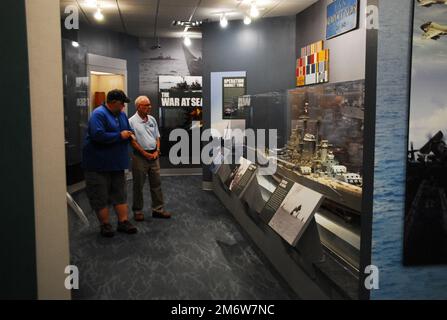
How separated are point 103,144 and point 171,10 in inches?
133

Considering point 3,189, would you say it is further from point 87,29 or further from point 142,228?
point 87,29

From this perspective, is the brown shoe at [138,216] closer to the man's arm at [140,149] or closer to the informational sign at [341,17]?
the man's arm at [140,149]

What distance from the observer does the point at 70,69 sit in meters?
7.38

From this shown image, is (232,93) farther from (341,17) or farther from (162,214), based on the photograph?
(162,214)

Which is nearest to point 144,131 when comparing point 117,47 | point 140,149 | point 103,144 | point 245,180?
point 140,149

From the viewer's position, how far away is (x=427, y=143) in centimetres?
238

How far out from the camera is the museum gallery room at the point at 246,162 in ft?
7.67

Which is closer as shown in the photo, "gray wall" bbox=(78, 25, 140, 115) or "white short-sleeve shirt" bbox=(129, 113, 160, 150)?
"white short-sleeve shirt" bbox=(129, 113, 160, 150)

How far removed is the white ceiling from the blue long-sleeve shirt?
8.77 feet

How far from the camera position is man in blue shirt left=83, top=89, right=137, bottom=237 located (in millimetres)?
4711

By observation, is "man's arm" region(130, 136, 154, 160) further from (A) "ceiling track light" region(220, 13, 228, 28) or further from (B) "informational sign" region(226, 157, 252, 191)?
(A) "ceiling track light" region(220, 13, 228, 28)

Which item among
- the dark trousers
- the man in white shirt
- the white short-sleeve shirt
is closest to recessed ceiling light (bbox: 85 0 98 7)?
the man in white shirt

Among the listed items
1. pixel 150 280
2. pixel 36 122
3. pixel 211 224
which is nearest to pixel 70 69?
pixel 211 224

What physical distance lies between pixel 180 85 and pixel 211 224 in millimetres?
5292
